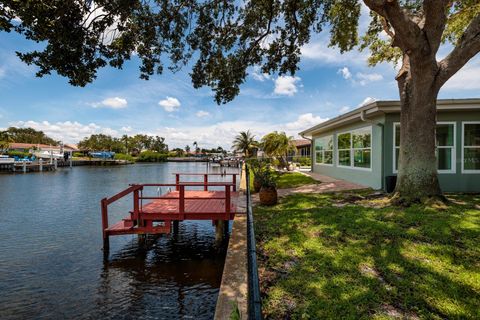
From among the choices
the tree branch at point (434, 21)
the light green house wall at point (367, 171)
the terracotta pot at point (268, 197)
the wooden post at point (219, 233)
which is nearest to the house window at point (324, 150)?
the light green house wall at point (367, 171)

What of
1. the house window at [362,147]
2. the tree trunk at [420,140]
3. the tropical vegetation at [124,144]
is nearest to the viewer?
the tree trunk at [420,140]

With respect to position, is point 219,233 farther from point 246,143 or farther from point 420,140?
point 246,143

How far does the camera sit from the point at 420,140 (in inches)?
316

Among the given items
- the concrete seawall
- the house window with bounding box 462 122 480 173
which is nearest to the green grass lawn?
the concrete seawall

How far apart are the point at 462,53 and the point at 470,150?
538 centimetres

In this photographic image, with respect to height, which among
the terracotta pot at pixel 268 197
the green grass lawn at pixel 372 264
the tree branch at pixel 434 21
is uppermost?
the tree branch at pixel 434 21

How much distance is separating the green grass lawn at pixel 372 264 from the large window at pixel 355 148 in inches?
222

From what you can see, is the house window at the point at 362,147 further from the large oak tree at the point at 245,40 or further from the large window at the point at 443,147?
the large oak tree at the point at 245,40

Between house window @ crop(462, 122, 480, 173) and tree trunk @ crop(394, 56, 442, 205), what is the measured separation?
174 inches

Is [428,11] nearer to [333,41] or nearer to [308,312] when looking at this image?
[333,41]

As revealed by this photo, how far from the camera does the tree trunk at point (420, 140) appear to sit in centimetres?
779

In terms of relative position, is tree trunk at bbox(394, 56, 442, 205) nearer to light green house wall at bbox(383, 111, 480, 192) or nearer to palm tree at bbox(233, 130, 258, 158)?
light green house wall at bbox(383, 111, 480, 192)

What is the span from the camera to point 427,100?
788 cm

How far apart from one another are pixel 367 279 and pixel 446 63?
22.1 feet
